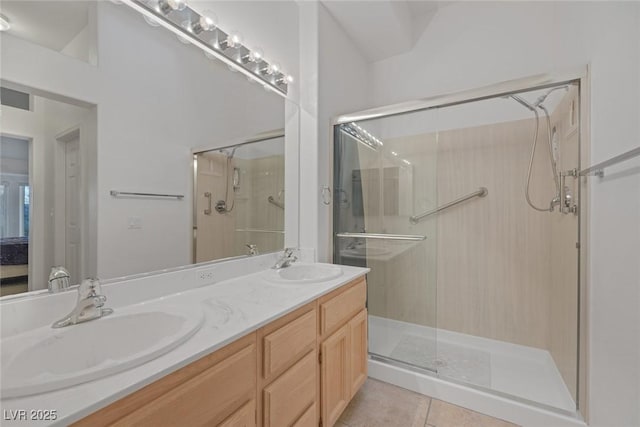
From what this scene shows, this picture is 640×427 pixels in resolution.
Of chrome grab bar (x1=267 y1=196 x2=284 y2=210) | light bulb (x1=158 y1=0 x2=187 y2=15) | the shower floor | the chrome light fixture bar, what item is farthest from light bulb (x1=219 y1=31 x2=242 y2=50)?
the shower floor

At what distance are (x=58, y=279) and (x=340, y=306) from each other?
113 centimetres

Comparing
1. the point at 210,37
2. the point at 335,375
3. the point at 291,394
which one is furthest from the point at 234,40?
the point at 335,375

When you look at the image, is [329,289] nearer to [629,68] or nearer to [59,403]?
[59,403]

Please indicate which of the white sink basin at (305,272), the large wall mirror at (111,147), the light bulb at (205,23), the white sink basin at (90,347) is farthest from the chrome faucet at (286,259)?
the light bulb at (205,23)

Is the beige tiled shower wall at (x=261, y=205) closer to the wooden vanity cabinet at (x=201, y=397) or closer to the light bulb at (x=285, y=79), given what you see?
the light bulb at (x=285, y=79)

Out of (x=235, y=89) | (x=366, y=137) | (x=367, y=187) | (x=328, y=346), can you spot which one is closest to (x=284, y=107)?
(x=235, y=89)

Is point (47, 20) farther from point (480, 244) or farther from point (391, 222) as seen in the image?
point (480, 244)

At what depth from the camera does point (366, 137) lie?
2244 millimetres

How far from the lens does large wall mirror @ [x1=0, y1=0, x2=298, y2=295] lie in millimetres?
829

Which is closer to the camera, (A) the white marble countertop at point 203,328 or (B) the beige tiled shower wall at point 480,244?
(A) the white marble countertop at point 203,328

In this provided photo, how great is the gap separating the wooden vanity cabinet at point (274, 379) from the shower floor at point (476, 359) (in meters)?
0.56

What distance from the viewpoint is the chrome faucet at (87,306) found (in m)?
0.83

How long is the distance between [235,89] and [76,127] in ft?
2.74

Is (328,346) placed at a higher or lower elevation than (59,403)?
lower
